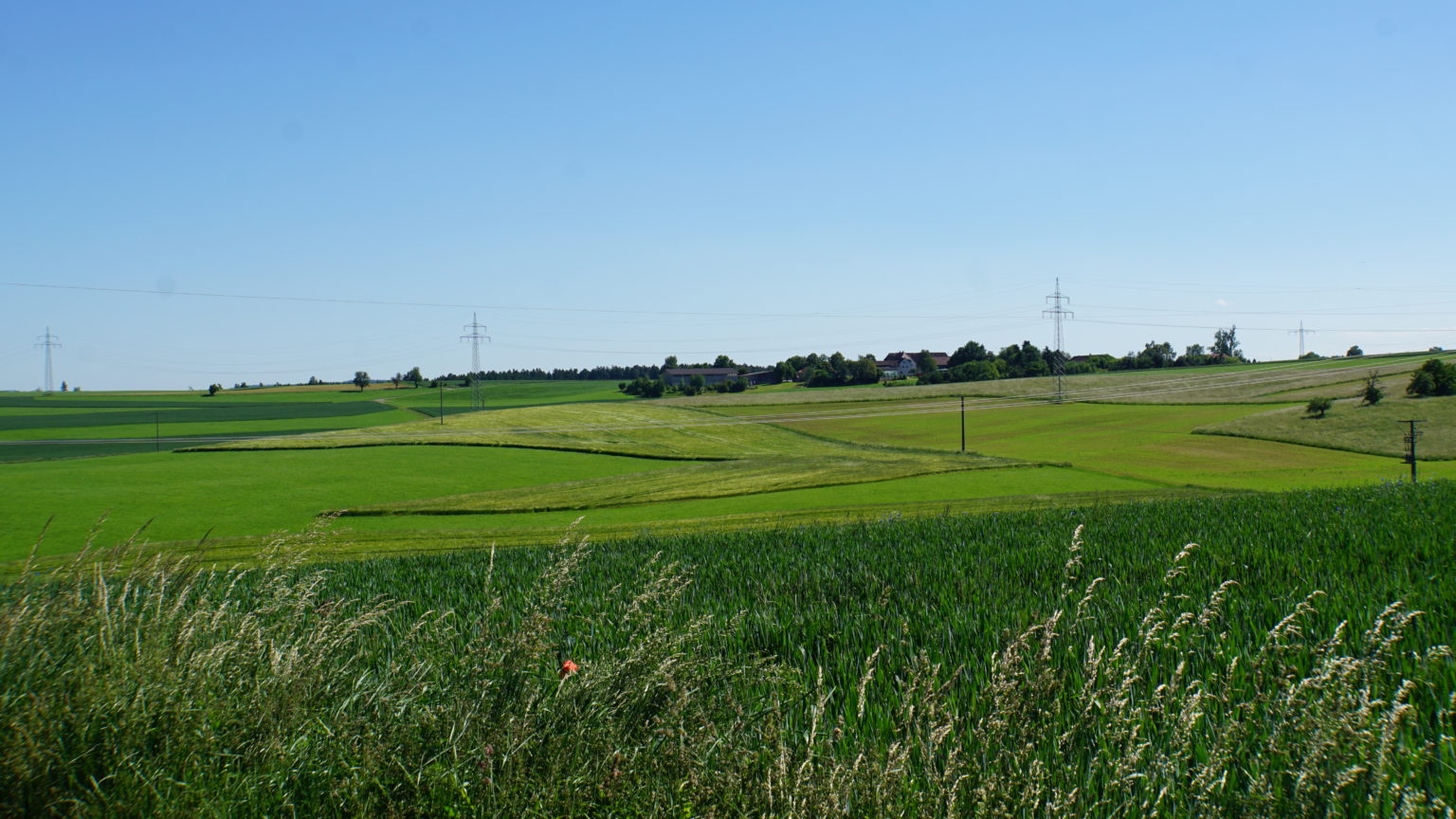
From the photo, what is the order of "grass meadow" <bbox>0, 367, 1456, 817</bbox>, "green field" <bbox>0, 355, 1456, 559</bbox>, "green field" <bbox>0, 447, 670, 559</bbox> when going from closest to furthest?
1. "grass meadow" <bbox>0, 367, 1456, 817</bbox>
2. "green field" <bbox>0, 447, 670, 559</bbox>
3. "green field" <bbox>0, 355, 1456, 559</bbox>

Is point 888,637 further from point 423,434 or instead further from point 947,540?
point 423,434

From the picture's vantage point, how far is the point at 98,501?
115 feet

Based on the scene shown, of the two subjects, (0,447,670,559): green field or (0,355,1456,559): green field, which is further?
(0,355,1456,559): green field

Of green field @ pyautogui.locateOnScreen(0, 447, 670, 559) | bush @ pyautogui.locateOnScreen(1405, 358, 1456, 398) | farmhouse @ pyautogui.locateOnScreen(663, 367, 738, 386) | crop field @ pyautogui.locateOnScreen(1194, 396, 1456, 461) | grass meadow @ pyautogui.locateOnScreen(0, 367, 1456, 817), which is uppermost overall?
farmhouse @ pyautogui.locateOnScreen(663, 367, 738, 386)

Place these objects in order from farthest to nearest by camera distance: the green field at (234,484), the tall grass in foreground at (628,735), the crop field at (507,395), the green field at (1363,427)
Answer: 1. the crop field at (507,395)
2. the green field at (1363,427)
3. the green field at (234,484)
4. the tall grass in foreground at (628,735)

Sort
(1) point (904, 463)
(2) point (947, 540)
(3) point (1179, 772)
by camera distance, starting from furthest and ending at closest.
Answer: (1) point (904, 463) < (2) point (947, 540) < (3) point (1179, 772)

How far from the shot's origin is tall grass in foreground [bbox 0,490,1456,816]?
3695mm

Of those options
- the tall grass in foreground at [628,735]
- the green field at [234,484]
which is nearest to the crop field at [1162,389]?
the green field at [234,484]

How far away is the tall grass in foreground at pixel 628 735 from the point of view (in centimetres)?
370

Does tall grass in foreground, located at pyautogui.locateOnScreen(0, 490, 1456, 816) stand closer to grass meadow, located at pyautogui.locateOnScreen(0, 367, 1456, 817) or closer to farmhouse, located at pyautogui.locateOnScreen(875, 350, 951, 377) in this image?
grass meadow, located at pyautogui.locateOnScreen(0, 367, 1456, 817)

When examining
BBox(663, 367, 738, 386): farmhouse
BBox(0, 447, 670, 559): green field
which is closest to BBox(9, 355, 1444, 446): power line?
BBox(0, 447, 670, 559): green field

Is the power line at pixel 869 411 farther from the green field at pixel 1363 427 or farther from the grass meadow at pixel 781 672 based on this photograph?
the grass meadow at pixel 781 672

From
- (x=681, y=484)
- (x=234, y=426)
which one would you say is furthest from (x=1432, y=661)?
(x=234, y=426)

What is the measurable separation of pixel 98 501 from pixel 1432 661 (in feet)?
142
